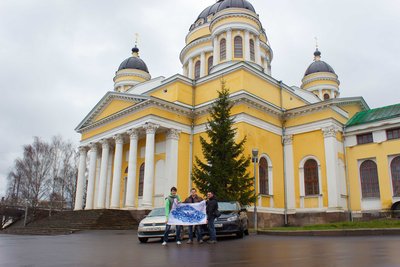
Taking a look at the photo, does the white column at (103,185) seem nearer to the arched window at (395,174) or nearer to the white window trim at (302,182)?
the white window trim at (302,182)

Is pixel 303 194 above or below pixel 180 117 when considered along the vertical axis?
below

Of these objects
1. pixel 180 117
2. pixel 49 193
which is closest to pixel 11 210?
pixel 49 193

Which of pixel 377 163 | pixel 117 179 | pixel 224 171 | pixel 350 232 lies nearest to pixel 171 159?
pixel 117 179

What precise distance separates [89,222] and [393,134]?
2063 centimetres

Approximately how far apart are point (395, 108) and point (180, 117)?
1557 cm

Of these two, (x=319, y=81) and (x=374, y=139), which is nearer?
(x=374, y=139)

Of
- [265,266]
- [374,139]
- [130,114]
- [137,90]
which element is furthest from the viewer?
[137,90]

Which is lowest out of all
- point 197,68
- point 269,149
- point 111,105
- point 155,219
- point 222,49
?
point 155,219

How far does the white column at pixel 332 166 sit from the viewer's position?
2431 centimetres

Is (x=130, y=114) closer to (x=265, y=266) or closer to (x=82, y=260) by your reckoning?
(x=82, y=260)

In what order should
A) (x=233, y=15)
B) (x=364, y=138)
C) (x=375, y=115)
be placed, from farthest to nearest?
1. (x=233, y=15)
2. (x=375, y=115)
3. (x=364, y=138)

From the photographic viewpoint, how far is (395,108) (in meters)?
26.9

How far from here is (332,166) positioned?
2483cm

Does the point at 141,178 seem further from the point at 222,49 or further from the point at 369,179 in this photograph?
the point at 369,179
